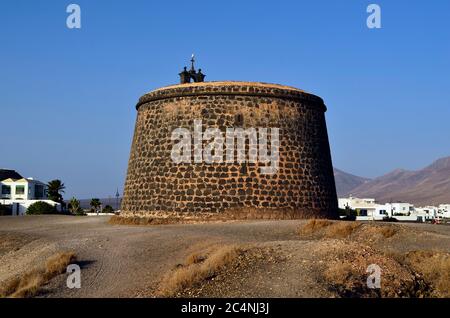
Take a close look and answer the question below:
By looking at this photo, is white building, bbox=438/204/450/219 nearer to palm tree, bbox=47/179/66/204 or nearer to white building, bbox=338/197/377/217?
white building, bbox=338/197/377/217

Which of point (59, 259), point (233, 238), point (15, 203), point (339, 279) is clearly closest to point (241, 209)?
point (233, 238)

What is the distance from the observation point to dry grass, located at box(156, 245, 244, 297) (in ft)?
Result: 33.1

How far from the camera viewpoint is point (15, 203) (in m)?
49.0

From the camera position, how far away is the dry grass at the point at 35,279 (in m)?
10.6

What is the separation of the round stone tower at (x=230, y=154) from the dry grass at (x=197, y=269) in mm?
8991

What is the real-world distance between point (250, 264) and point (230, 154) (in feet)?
34.7

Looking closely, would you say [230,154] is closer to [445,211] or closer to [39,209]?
[39,209]

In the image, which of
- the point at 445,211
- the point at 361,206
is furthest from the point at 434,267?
the point at 361,206
